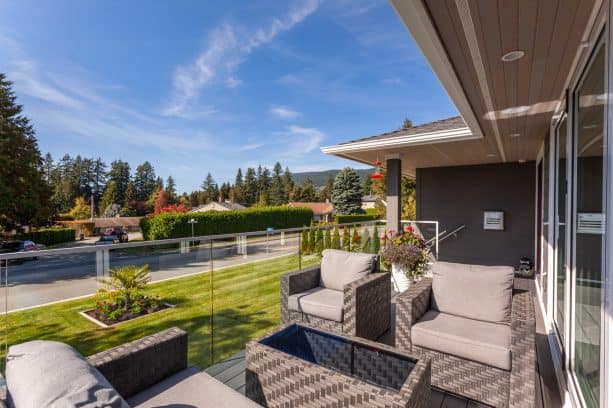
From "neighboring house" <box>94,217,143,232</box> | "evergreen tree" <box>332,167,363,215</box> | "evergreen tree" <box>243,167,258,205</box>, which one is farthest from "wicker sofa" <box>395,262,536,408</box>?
"evergreen tree" <box>243,167,258,205</box>

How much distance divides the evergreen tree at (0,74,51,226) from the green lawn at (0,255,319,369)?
20520 mm

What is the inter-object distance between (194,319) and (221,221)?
19.1 metres

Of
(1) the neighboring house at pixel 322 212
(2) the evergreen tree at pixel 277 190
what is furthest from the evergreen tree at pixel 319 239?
(2) the evergreen tree at pixel 277 190

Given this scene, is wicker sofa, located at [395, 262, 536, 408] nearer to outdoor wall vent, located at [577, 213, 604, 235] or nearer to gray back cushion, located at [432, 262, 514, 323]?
gray back cushion, located at [432, 262, 514, 323]

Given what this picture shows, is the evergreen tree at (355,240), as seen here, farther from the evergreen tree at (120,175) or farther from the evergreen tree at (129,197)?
the evergreen tree at (120,175)

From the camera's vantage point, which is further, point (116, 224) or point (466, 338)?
point (116, 224)

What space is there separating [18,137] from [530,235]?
25093 mm

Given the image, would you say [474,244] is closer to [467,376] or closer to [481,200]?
[481,200]

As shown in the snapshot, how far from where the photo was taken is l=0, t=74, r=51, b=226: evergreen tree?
17328 mm

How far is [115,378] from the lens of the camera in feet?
4.73

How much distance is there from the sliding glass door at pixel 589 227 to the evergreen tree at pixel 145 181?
59.2 metres

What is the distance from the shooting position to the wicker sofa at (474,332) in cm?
193

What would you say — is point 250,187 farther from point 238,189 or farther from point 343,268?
point 343,268

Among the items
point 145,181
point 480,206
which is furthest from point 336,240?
point 145,181
